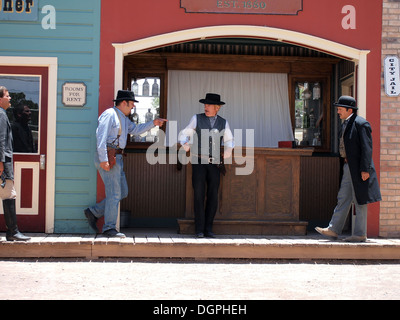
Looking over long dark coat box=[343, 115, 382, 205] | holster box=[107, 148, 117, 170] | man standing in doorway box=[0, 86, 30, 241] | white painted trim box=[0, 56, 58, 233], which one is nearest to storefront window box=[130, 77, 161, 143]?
white painted trim box=[0, 56, 58, 233]

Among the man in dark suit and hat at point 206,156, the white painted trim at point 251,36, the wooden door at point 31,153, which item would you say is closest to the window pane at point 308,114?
the white painted trim at point 251,36

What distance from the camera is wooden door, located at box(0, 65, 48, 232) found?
8.05 metres

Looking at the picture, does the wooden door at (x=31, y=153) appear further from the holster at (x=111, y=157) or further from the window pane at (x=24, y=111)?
the holster at (x=111, y=157)

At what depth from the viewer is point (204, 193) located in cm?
797

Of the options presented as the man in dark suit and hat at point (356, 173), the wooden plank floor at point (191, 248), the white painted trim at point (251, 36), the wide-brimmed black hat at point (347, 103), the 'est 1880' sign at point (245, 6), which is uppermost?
the 'est 1880' sign at point (245, 6)

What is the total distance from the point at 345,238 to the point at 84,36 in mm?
4242

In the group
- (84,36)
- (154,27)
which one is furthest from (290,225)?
(84,36)

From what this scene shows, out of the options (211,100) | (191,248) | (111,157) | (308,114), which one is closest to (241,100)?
(308,114)

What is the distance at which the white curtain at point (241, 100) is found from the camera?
10078mm

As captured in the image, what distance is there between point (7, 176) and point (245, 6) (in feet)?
12.4

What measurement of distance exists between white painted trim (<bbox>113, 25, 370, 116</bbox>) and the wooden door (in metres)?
1.02

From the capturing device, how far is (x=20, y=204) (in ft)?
26.4

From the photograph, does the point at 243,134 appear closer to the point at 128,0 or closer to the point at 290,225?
the point at 290,225

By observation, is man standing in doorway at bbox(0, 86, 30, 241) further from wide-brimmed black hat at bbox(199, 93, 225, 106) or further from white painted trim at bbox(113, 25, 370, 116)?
wide-brimmed black hat at bbox(199, 93, 225, 106)
